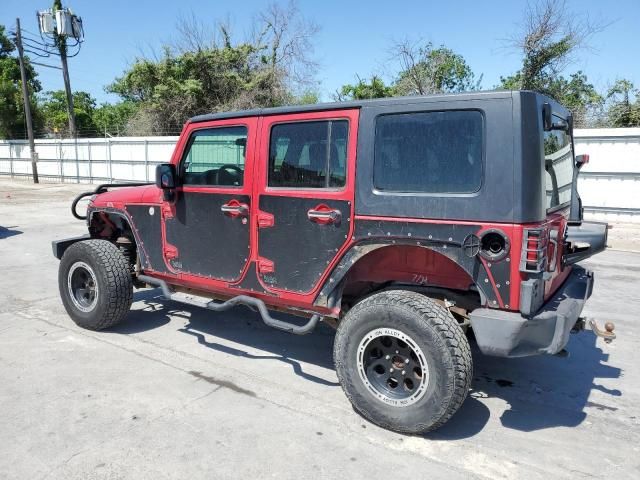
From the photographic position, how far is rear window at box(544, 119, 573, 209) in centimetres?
324

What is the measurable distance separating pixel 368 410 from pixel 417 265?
0.98 metres

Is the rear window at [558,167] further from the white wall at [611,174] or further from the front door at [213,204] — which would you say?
the white wall at [611,174]

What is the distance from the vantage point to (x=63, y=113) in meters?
47.0

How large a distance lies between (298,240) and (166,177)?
1383 millimetres

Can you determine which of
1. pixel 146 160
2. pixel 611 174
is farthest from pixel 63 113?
pixel 611 174

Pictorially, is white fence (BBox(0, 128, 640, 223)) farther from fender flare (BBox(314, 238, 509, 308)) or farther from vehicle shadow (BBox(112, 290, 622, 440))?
fender flare (BBox(314, 238, 509, 308))

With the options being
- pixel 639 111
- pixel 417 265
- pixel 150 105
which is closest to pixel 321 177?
pixel 417 265

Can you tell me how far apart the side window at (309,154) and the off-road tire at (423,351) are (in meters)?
0.90

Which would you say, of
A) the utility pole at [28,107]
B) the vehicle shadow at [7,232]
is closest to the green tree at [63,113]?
the utility pole at [28,107]

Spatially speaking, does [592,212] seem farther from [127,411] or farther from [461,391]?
[127,411]

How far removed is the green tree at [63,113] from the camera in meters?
41.4

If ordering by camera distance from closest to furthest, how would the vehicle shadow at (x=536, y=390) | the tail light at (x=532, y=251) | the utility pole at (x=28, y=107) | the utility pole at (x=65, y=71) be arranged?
the tail light at (x=532, y=251)
the vehicle shadow at (x=536, y=390)
the utility pole at (x=28, y=107)
the utility pole at (x=65, y=71)

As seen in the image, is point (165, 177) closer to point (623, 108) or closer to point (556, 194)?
A: point (556, 194)

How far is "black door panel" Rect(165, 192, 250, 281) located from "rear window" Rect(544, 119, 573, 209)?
6.88 feet
